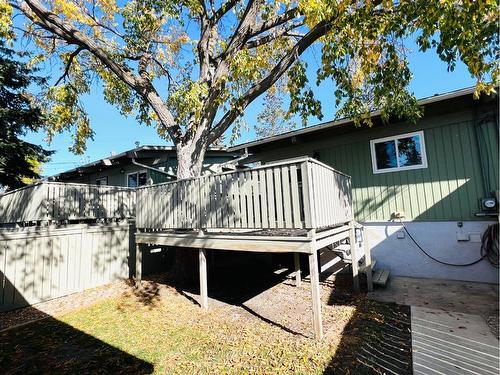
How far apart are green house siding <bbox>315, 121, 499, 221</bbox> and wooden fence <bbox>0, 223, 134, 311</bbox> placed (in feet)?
23.8

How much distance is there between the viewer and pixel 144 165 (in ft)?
38.0

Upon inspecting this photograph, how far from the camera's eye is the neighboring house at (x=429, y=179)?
6176 millimetres

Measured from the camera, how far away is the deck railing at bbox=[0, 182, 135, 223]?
795 centimetres

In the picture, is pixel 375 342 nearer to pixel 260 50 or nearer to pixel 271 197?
pixel 271 197

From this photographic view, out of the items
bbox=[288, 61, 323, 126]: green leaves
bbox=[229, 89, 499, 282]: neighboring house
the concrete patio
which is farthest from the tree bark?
the concrete patio

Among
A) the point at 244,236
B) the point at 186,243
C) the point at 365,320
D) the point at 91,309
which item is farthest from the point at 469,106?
the point at 91,309

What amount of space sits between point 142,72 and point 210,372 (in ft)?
25.2

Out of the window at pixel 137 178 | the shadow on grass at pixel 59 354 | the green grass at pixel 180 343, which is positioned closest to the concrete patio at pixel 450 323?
the green grass at pixel 180 343

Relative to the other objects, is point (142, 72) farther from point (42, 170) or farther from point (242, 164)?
point (42, 170)

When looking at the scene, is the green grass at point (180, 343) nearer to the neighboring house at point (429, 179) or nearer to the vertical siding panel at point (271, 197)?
the vertical siding panel at point (271, 197)

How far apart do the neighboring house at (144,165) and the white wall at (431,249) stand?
716 cm

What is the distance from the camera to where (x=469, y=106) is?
632 centimetres

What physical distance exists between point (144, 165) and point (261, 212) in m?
8.51

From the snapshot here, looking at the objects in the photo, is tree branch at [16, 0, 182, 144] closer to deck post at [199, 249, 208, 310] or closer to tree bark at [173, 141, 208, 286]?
tree bark at [173, 141, 208, 286]
